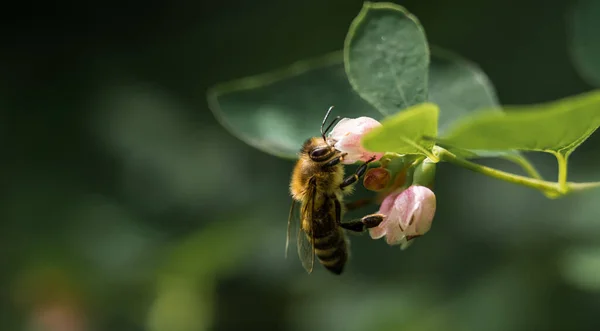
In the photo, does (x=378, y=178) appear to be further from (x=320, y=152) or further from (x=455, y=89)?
(x=455, y=89)

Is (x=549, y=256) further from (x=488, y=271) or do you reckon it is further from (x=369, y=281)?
(x=369, y=281)

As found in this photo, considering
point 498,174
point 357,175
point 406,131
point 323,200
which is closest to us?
point 406,131

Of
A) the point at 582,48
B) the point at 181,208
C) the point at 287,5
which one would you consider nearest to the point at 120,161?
the point at 181,208

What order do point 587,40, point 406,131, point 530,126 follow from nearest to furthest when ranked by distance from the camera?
point 530,126, point 406,131, point 587,40

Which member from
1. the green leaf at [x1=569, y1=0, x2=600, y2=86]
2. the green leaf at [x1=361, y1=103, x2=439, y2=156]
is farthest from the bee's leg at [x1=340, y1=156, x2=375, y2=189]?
the green leaf at [x1=569, y1=0, x2=600, y2=86]

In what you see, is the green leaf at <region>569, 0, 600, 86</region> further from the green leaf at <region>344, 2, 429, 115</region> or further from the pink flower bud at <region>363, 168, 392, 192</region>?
the pink flower bud at <region>363, 168, 392, 192</region>

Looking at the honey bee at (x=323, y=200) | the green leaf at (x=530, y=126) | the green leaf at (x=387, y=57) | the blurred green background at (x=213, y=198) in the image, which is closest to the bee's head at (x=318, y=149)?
the honey bee at (x=323, y=200)

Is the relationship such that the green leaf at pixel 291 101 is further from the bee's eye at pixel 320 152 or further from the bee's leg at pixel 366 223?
the bee's leg at pixel 366 223

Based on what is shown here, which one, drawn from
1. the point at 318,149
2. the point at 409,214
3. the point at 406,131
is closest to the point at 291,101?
the point at 318,149
